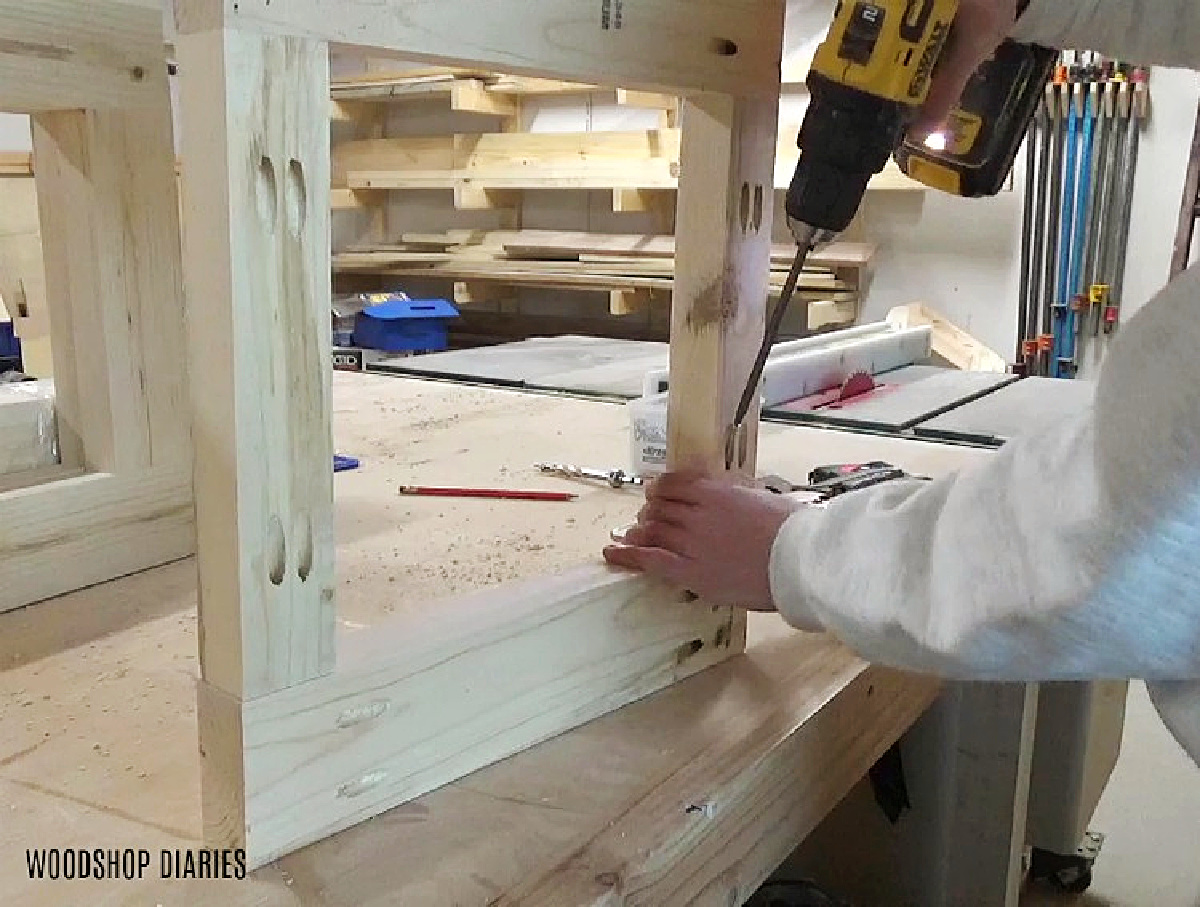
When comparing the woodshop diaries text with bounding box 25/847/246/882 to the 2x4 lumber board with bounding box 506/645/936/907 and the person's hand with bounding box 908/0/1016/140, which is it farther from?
the person's hand with bounding box 908/0/1016/140

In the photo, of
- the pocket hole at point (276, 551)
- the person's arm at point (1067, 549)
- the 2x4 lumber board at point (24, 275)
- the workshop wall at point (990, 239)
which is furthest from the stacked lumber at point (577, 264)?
the pocket hole at point (276, 551)

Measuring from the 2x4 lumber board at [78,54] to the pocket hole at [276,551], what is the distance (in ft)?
1.56

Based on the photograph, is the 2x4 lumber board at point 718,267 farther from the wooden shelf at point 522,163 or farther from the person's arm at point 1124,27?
the wooden shelf at point 522,163

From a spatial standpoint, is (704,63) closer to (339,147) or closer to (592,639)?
(592,639)

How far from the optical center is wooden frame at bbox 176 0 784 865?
495 mm

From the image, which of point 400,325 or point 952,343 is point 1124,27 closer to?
point 952,343

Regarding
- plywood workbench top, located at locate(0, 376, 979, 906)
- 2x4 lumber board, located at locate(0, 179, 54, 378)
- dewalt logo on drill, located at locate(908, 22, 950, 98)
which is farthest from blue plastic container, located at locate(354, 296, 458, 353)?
dewalt logo on drill, located at locate(908, 22, 950, 98)

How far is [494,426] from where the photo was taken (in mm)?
1552

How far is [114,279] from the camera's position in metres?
0.90

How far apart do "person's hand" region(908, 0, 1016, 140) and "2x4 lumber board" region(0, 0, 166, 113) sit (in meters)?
0.62

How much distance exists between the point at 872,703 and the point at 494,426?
841 millimetres

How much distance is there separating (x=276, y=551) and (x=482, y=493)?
2.08 ft

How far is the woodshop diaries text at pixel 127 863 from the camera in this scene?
54cm

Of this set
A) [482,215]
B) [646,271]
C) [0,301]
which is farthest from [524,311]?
[0,301]
